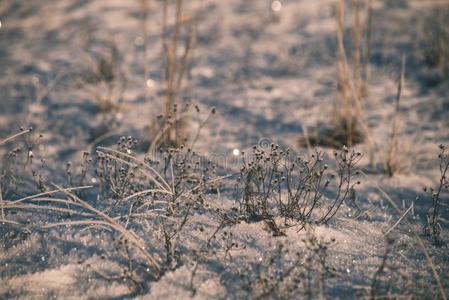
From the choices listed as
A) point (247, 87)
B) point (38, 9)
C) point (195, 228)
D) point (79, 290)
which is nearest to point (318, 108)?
point (247, 87)

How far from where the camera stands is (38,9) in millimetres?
5273

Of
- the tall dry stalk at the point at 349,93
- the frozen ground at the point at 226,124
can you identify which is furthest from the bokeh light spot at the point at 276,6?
the tall dry stalk at the point at 349,93

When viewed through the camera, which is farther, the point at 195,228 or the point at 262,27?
the point at 262,27

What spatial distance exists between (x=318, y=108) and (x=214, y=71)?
1.10m

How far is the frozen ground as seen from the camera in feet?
5.24

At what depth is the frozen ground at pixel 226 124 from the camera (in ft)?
5.24

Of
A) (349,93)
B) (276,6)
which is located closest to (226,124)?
(349,93)

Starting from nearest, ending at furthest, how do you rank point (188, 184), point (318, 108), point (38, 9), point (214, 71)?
point (188, 184) < point (318, 108) < point (214, 71) < point (38, 9)

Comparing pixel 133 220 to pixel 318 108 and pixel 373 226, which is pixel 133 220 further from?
pixel 318 108

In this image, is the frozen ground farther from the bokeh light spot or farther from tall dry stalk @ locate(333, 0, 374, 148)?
tall dry stalk @ locate(333, 0, 374, 148)

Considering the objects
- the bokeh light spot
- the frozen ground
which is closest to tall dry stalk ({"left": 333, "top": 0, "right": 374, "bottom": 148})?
the frozen ground

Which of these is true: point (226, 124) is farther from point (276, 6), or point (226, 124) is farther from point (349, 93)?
point (276, 6)

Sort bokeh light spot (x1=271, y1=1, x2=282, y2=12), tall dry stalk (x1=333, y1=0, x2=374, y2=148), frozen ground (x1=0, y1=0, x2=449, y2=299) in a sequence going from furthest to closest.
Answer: bokeh light spot (x1=271, y1=1, x2=282, y2=12)
tall dry stalk (x1=333, y1=0, x2=374, y2=148)
frozen ground (x1=0, y1=0, x2=449, y2=299)

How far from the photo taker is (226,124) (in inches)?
127
